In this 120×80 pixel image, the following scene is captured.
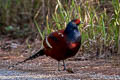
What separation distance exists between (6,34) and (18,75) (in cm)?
559

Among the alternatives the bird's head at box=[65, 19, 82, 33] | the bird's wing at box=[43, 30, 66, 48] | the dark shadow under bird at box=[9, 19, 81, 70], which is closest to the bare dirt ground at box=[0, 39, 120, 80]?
the dark shadow under bird at box=[9, 19, 81, 70]

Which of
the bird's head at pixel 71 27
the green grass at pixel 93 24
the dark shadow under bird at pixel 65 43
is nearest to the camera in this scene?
the dark shadow under bird at pixel 65 43

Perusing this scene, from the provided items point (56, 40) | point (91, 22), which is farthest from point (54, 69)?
point (91, 22)

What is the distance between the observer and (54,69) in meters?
6.21

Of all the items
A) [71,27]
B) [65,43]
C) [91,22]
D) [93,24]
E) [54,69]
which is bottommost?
[54,69]

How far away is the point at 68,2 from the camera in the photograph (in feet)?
26.1

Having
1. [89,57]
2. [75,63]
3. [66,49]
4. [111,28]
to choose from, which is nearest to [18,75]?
[66,49]

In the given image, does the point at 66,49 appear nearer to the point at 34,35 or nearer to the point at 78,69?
the point at 78,69

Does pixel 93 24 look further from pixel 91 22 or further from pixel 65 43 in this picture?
pixel 65 43

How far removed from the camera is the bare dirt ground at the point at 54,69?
17.3 ft

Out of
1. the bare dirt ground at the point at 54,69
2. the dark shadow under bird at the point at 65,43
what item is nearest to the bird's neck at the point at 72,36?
the dark shadow under bird at the point at 65,43

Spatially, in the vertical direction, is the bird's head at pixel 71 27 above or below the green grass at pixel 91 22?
above

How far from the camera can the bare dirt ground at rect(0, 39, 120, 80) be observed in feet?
17.3

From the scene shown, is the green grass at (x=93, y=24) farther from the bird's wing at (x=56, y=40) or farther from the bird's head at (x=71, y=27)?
the bird's wing at (x=56, y=40)
